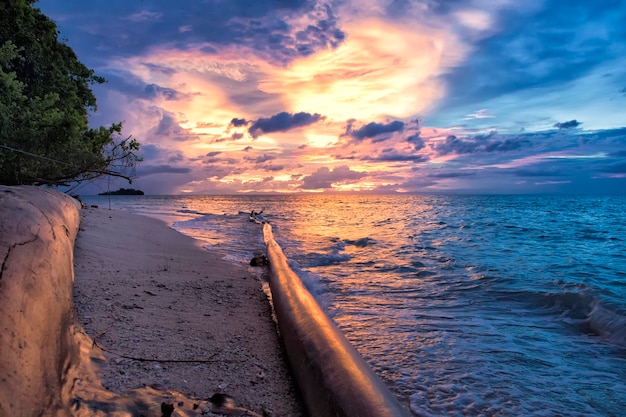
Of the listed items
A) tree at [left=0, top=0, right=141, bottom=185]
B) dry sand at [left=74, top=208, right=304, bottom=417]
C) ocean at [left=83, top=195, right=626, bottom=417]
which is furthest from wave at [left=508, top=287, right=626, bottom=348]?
tree at [left=0, top=0, right=141, bottom=185]

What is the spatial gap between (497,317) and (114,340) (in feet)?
17.7

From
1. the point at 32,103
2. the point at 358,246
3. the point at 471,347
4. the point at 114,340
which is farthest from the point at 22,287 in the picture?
the point at 358,246

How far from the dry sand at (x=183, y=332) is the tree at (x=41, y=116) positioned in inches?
112

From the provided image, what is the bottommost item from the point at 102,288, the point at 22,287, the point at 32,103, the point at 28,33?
the point at 102,288

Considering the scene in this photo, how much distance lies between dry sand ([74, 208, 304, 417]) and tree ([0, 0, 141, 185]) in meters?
2.84

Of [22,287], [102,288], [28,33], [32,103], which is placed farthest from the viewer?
[28,33]

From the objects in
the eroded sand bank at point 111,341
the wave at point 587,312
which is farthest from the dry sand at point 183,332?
the wave at point 587,312

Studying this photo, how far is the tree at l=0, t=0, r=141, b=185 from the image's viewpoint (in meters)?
8.35

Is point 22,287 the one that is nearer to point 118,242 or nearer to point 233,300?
point 233,300

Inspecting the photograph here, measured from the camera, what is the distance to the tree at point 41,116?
835 cm

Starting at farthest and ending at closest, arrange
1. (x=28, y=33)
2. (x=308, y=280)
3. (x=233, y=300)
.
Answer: (x=28, y=33) → (x=308, y=280) → (x=233, y=300)

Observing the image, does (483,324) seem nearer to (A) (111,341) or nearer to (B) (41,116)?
(A) (111,341)

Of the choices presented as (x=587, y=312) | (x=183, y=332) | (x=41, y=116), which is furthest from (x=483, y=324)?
(x=41, y=116)

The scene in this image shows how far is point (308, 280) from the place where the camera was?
802 centimetres
